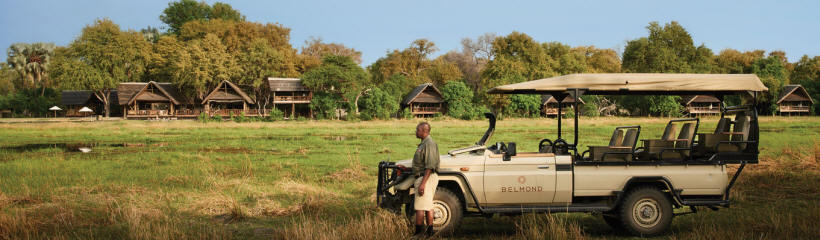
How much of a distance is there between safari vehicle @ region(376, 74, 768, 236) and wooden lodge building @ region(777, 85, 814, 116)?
8159 cm

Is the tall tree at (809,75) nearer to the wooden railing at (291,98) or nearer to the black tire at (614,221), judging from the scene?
the wooden railing at (291,98)

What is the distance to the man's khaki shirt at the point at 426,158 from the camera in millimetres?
6738

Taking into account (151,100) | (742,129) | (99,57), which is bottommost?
(742,129)

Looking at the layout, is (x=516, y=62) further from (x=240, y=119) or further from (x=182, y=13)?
(x=182, y=13)

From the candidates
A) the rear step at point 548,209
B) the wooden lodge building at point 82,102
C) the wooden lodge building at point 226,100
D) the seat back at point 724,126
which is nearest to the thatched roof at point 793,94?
the wooden lodge building at point 226,100

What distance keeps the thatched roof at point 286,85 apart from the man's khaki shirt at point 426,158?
200 ft

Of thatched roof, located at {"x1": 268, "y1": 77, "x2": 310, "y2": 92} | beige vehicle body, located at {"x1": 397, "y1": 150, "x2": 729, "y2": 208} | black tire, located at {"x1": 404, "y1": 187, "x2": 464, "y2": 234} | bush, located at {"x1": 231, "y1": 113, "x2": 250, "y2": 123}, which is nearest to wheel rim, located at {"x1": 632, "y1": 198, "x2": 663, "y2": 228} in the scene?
beige vehicle body, located at {"x1": 397, "y1": 150, "x2": 729, "y2": 208}

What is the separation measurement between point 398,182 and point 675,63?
2898 inches

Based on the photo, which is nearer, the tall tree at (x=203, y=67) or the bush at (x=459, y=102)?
the tall tree at (x=203, y=67)

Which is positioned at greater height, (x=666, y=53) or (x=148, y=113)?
(x=666, y=53)

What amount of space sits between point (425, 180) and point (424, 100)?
6291cm

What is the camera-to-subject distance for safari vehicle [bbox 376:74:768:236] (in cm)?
716

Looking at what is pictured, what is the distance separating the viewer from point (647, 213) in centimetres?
745

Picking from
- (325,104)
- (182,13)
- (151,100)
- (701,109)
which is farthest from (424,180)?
(182,13)
